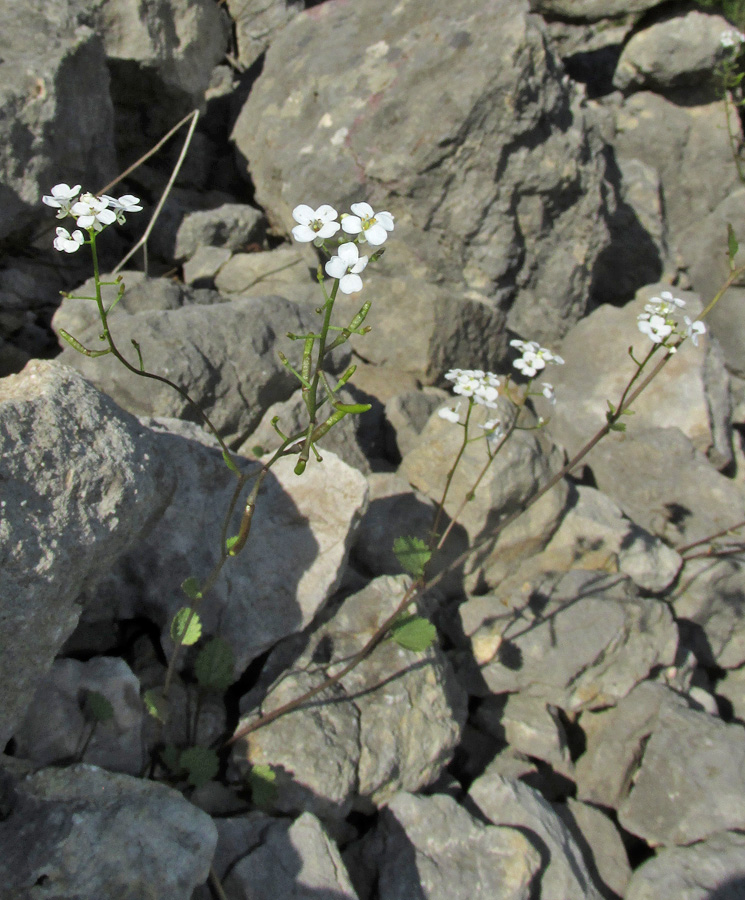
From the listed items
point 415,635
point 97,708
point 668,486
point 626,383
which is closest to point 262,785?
point 97,708

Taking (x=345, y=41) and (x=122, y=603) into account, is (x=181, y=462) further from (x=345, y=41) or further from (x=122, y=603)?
(x=345, y=41)

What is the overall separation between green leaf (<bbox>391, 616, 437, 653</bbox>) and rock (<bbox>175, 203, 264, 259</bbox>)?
11.5ft

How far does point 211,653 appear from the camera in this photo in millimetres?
2980

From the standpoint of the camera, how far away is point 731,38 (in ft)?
21.3

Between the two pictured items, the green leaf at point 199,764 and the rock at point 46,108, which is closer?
the green leaf at point 199,764

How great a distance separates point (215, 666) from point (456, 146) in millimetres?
3931

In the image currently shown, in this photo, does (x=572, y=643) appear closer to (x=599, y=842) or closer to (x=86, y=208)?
(x=599, y=842)

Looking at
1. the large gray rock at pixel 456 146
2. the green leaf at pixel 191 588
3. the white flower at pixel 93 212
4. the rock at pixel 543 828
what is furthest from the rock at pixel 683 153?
the white flower at pixel 93 212

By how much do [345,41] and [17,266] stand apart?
120 inches

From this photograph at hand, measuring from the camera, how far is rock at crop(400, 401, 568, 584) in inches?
156

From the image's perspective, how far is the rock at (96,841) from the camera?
6.84ft

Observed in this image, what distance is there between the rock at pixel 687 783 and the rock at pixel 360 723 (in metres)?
0.87

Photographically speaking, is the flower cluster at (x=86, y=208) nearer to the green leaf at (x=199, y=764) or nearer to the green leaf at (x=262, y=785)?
the green leaf at (x=199, y=764)

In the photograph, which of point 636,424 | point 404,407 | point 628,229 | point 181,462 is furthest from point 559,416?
point 181,462
